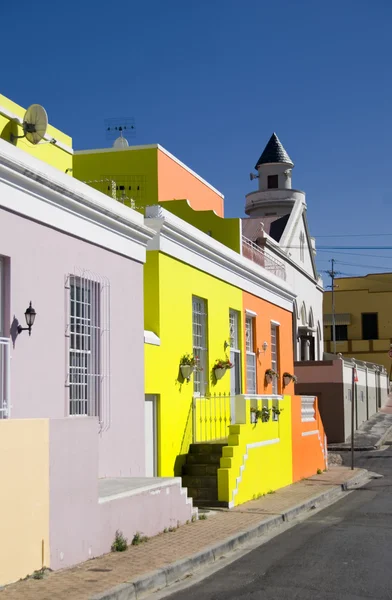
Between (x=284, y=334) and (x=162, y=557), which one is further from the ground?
(x=284, y=334)

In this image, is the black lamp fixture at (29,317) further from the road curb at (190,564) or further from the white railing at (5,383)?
the road curb at (190,564)

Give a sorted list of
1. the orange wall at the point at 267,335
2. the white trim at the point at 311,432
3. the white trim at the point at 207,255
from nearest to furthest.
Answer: the white trim at the point at 207,255 < the orange wall at the point at 267,335 < the white trim at the point at 311,432

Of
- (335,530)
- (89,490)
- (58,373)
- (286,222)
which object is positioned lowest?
(335,530)

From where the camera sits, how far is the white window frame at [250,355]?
19.8m

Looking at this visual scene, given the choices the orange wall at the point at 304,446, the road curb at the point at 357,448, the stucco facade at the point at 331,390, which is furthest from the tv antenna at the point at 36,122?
the stucco facade at the point at 331,390

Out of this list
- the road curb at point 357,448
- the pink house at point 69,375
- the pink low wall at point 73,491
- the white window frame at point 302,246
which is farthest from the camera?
the white window frame at point 302,246

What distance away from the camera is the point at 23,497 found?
8398 mm

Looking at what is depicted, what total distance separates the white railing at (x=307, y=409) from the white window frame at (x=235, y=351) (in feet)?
8.96

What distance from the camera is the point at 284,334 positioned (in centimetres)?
2330

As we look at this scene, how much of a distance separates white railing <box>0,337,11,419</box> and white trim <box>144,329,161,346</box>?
427 centimetres

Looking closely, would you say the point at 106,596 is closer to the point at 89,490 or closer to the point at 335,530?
the point at 89,490

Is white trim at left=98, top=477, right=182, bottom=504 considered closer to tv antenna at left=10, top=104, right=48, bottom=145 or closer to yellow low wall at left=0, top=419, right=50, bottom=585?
yellow low wall at left=0, top=419, right=50, bottom=585

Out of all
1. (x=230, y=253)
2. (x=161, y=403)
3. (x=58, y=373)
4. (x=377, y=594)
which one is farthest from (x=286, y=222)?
(x=377, y=594)

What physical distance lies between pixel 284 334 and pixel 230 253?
5.59 m
